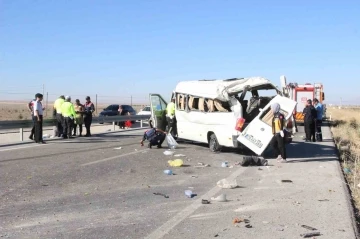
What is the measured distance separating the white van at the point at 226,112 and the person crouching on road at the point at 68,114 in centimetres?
395

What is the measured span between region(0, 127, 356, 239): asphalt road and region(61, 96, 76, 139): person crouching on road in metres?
5.77

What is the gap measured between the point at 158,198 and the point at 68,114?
12.2 m

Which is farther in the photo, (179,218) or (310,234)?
(179,218)

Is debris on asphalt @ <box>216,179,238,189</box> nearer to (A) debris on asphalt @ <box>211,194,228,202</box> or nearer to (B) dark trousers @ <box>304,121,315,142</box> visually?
(A) debris on asphalt @ <box>211,194,228,202</box>

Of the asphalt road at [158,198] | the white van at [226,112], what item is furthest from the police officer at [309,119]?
the asphalt road at [158,198]

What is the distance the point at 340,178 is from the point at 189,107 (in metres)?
6.84

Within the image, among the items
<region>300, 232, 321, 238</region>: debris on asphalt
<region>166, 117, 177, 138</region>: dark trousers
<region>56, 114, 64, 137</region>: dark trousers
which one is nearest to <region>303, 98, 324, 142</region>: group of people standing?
<region>166, 117, 177, 138</region>: dark trousers

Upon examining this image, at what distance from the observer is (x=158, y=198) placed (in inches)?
316

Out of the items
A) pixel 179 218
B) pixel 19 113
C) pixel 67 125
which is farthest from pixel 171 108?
pixel 19 113

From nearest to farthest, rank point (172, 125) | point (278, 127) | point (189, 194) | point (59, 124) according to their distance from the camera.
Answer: point (189, 194), point (278, 127), point (172, 125), point (59, 124)

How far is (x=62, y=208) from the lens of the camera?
726 centimetres

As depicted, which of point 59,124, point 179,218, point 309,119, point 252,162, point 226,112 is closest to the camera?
point 179,218

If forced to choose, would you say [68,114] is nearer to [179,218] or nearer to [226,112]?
[226,112]

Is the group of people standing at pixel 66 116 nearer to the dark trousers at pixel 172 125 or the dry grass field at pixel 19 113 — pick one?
the dark trousers at pixel 172 125
